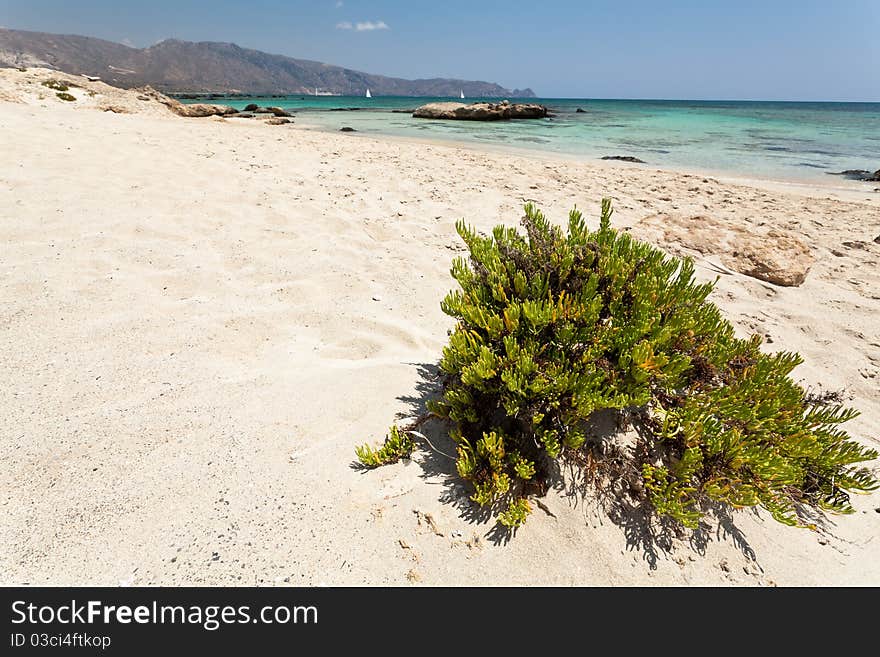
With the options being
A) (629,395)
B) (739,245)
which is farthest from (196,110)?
(629,395)

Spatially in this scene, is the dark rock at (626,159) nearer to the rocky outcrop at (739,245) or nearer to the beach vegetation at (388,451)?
the rocky outcrop at (739,245)

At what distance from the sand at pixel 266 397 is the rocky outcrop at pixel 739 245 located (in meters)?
0.29

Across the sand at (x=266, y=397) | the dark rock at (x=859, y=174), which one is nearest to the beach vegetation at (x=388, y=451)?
the sand at (x=266, y=397)

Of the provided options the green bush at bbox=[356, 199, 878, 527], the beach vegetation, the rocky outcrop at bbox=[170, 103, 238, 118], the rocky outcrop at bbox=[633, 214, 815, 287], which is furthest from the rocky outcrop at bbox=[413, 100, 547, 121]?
the beach vegetation

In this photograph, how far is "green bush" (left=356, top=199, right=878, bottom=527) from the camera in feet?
6.02

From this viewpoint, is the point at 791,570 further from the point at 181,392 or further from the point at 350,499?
the point at 181,392

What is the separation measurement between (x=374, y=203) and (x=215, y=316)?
4.12m

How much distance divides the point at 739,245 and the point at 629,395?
5.08m

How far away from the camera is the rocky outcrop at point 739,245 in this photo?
518 centimetres

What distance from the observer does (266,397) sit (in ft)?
8.57

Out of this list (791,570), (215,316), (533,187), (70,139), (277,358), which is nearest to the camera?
(791,570)

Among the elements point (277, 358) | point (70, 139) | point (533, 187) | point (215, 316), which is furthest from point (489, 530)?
point (70, 139)
